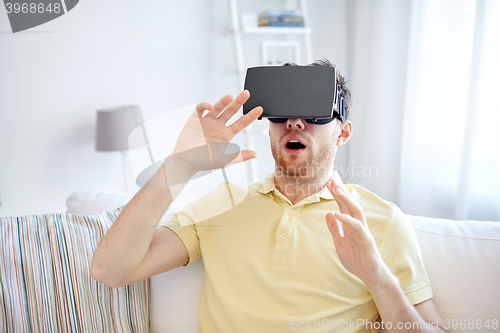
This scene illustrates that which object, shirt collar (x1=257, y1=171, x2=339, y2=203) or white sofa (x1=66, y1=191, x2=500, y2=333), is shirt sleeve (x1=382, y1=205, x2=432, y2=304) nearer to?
white sofa (x1=66, y1=191, x2=500, y2=333)

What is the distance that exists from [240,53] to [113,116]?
38.4 inches

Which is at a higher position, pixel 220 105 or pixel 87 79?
pixel 220 105

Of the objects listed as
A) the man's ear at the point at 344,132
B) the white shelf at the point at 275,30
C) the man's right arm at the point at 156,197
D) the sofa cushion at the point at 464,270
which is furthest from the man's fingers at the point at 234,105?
the white shelf at the point at 275,30

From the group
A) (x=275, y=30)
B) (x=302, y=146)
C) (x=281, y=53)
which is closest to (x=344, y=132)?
(x=302, y=146)

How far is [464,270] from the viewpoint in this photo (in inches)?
40.4

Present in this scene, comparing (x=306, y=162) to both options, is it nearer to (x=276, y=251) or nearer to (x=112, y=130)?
(x=276, y=251)

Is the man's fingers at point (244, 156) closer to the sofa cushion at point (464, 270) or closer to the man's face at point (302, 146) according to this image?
the man's face at point (302, 146)

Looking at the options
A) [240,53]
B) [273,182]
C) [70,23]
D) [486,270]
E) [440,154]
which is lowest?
[440,154]

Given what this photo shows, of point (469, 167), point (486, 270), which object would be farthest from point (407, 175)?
point (486, 270)

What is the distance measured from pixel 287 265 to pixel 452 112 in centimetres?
159

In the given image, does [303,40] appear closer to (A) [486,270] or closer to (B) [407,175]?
(B) [407,175]

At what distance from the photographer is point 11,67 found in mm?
1999

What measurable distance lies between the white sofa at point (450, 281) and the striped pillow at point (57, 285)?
0.28 feet

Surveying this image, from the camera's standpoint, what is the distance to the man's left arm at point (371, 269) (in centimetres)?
86
